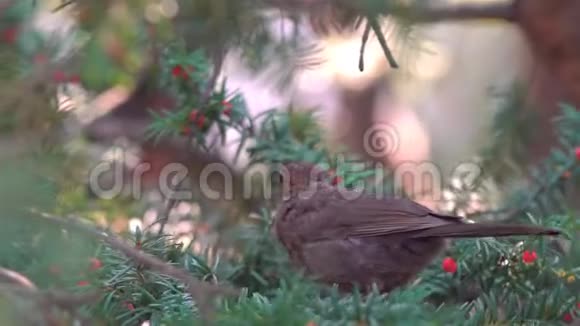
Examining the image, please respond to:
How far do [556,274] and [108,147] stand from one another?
1865 millimetres

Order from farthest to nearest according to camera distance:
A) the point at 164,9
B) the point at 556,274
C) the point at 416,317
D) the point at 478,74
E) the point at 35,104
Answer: the point at 478,74 → the point at 164,9 → the point at 35,104 → the point at 556,274 → the point at 416,317

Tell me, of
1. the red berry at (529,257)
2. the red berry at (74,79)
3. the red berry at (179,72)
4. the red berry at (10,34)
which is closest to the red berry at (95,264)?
the red berry at (179,72)

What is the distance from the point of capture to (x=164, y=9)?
8.13 feet

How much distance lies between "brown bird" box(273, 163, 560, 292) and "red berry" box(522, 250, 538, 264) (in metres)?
0.20

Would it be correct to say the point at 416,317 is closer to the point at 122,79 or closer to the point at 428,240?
the point at 428,240

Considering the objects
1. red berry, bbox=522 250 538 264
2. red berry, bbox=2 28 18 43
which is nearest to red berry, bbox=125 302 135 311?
red berry, bbox=522 250 538 264

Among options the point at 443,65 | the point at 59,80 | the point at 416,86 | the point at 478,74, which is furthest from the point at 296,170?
the point at 478,74

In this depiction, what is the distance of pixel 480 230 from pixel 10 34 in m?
1.78

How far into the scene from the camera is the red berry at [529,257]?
175 centimetres

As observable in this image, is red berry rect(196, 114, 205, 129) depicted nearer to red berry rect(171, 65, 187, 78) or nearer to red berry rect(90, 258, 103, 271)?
red berry rect(171, 65, 187, 78)

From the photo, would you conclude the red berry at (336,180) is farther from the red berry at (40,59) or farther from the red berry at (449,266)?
the red berry at (40,59)

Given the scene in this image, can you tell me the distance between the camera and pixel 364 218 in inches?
84.0

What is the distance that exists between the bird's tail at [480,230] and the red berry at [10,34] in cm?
156

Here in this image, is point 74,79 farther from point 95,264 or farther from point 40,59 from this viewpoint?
point 95,264
